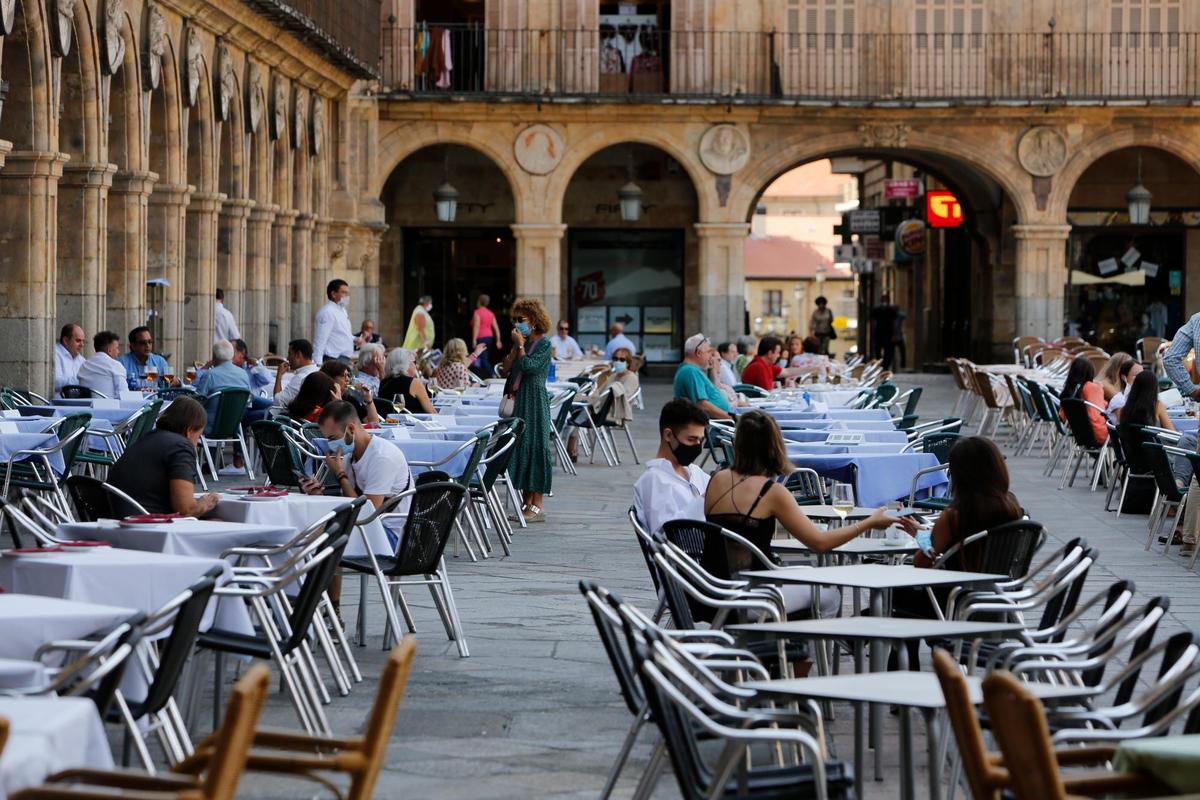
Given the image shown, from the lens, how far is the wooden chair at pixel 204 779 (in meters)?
3.94

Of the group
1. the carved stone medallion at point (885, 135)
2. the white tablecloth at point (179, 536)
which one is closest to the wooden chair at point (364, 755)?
the white tablecloth at point (179, 536)

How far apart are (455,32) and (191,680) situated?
26.9 m

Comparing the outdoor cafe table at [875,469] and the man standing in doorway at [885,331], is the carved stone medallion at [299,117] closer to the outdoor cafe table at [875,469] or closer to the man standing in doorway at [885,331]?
the man standing in doorway at [885,331]

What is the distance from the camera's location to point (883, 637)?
5.77 meters

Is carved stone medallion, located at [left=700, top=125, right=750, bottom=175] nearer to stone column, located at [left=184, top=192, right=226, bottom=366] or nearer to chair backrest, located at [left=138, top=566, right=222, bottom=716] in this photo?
stone column, located at [left=184, top=192, right=226, bottom=366]

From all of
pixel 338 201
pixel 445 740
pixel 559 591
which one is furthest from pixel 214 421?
pixel 338 201

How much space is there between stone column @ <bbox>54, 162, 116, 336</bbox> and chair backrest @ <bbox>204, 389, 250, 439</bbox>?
3476 mm

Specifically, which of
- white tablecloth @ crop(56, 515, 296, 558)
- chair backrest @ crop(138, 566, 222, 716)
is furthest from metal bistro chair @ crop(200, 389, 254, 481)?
chair backrest @ crop(138, 566, 222, 716)

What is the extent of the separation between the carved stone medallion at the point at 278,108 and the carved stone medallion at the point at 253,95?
0.78 meters

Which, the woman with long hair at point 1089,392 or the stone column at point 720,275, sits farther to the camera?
the stone column at point 720,275

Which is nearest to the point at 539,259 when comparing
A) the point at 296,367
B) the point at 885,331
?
the point at 885,331

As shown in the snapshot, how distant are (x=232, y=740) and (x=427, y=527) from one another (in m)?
4.76

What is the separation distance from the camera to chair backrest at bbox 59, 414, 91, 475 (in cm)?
1210

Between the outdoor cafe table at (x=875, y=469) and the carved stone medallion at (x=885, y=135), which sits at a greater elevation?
the carved stone medallion at (x=885, y=135)
